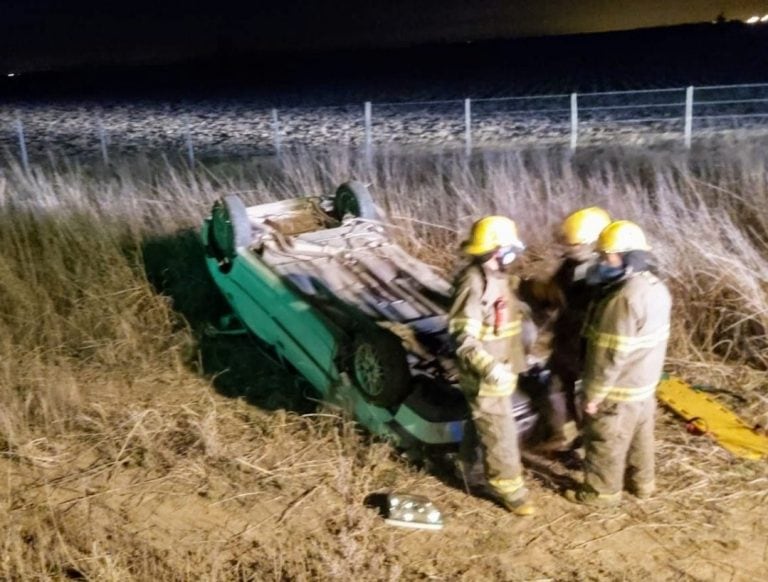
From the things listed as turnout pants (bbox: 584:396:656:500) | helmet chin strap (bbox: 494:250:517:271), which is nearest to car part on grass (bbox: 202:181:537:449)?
turnout pants (bbox: 584:396:656:500)

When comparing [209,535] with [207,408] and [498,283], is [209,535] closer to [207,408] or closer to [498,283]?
[207,408]

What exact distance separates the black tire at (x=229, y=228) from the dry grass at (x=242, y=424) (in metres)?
0.62

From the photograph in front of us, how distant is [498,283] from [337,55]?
3719cm

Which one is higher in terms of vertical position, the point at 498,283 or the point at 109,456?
the point at 498,283

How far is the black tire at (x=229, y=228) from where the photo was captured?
546cm

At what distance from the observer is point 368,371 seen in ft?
13.6

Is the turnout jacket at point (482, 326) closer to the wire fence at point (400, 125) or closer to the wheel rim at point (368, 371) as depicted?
the wheel rim at point (368, 371)

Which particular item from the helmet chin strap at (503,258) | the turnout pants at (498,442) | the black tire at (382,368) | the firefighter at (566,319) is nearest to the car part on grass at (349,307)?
the black tire at (382,368)

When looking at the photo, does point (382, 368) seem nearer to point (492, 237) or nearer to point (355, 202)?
point (492, 237)

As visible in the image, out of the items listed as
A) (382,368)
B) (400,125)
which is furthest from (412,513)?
(400,125)

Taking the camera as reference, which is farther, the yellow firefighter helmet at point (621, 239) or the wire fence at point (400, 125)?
the wire fence at point (400, 125)

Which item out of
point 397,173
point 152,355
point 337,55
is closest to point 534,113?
point 397,173

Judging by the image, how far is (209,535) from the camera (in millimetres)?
3742

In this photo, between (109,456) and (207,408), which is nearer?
(109,456)
